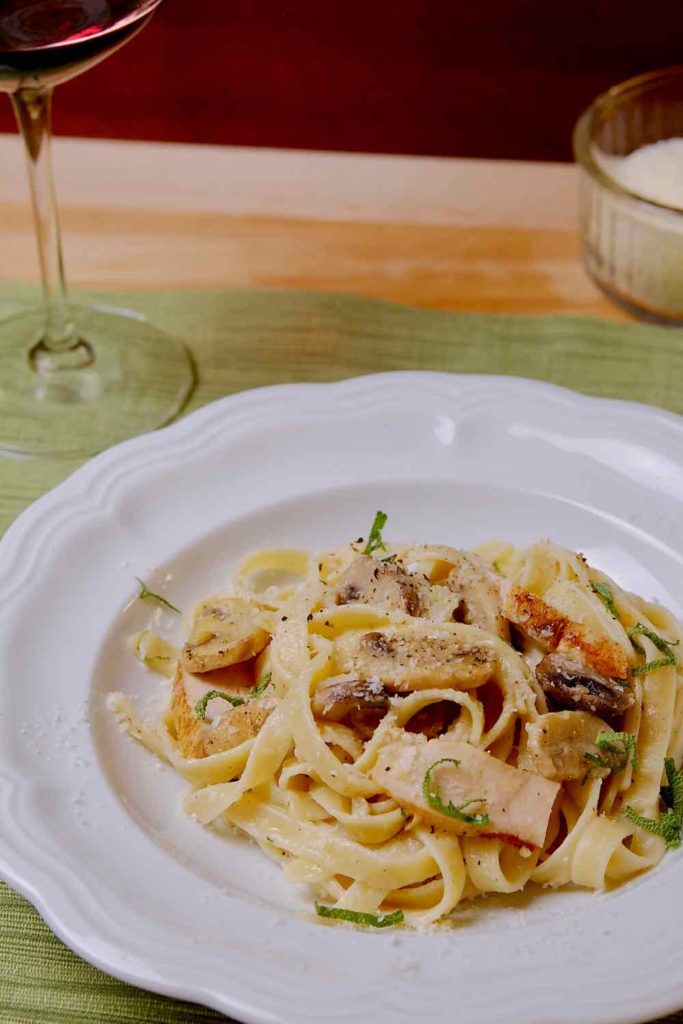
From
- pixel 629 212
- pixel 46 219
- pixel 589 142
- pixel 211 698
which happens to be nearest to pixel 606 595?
pixel 211 698

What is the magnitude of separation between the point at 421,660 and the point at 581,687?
0.31 m

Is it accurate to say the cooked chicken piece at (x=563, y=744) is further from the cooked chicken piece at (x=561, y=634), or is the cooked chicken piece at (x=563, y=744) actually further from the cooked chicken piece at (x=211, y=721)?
the cooked chicken piece at (x=211, y=721)

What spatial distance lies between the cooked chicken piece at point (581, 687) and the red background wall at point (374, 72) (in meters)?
3.59

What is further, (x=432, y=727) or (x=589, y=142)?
(x=589, y=142)

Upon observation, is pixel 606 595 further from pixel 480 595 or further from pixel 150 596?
pixel 150 596

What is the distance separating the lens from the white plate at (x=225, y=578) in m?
2.21

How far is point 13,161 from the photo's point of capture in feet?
17.8

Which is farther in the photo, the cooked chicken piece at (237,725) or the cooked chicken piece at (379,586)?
the cooked chicken piece at (379,586)

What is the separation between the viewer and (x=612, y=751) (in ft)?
8.55

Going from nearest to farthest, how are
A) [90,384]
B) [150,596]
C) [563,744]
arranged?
[563,744], [150,596], [90,384]

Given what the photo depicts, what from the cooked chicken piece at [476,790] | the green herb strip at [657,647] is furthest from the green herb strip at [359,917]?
the green herb strip at [657,647]

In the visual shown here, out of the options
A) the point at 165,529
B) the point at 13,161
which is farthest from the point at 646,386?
the point at 13,161

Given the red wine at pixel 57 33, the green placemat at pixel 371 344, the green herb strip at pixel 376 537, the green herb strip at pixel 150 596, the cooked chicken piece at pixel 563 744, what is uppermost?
the red wine at pixel 57 33

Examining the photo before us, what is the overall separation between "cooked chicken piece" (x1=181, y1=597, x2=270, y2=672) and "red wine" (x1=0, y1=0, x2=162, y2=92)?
52.7 inches
